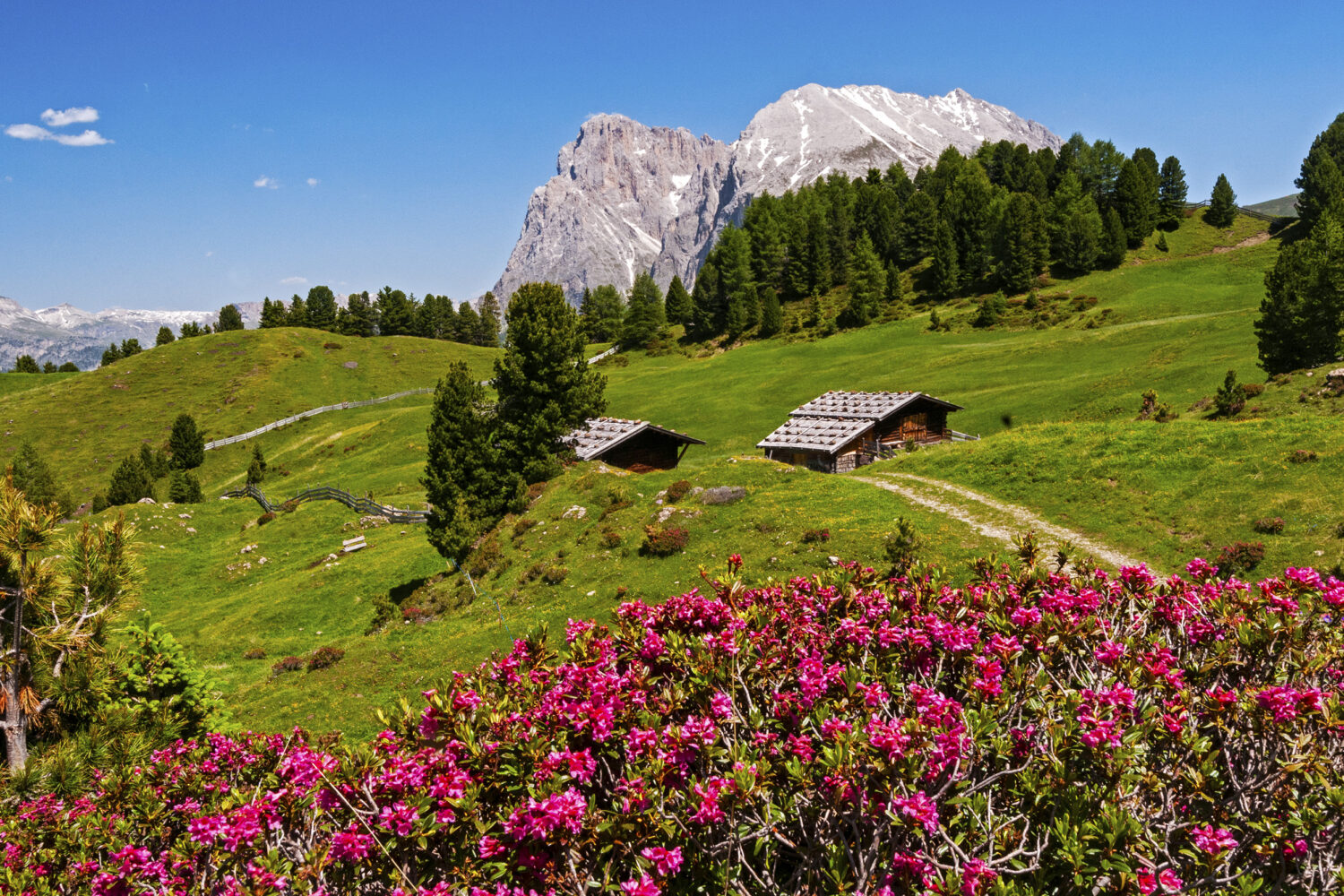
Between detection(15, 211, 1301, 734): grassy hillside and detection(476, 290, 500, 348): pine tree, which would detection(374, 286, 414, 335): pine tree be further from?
detection(15, 211, 1301, 734): grassy hillside

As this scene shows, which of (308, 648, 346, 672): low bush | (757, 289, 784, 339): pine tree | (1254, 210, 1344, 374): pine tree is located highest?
(757, 289, 784, 339): pine tree

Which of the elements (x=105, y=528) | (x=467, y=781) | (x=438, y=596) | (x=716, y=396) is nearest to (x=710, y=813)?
(x=467, y=781)

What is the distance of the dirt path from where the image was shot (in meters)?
26.8

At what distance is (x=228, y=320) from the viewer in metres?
149

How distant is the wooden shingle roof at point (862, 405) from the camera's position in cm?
5138

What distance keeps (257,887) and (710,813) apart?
327 centimetres

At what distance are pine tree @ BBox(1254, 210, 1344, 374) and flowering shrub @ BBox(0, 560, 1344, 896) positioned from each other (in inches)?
2144

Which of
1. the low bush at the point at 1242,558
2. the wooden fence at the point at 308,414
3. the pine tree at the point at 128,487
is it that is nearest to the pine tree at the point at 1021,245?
the low bush at the point at 1242,558

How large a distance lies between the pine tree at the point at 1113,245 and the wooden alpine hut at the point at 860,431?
238 feet

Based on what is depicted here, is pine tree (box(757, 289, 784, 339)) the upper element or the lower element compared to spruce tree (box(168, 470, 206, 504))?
upper

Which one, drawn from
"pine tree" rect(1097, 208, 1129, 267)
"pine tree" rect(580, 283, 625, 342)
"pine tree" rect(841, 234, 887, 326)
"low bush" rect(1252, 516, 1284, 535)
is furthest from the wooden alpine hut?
"pine tree" rect(580, 283, 625, 342)

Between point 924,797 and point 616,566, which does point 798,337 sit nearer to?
point 616,566

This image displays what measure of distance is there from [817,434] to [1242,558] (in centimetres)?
3129

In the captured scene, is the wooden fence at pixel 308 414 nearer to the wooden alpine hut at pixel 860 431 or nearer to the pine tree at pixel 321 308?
the pine tree at pixel 321 308
